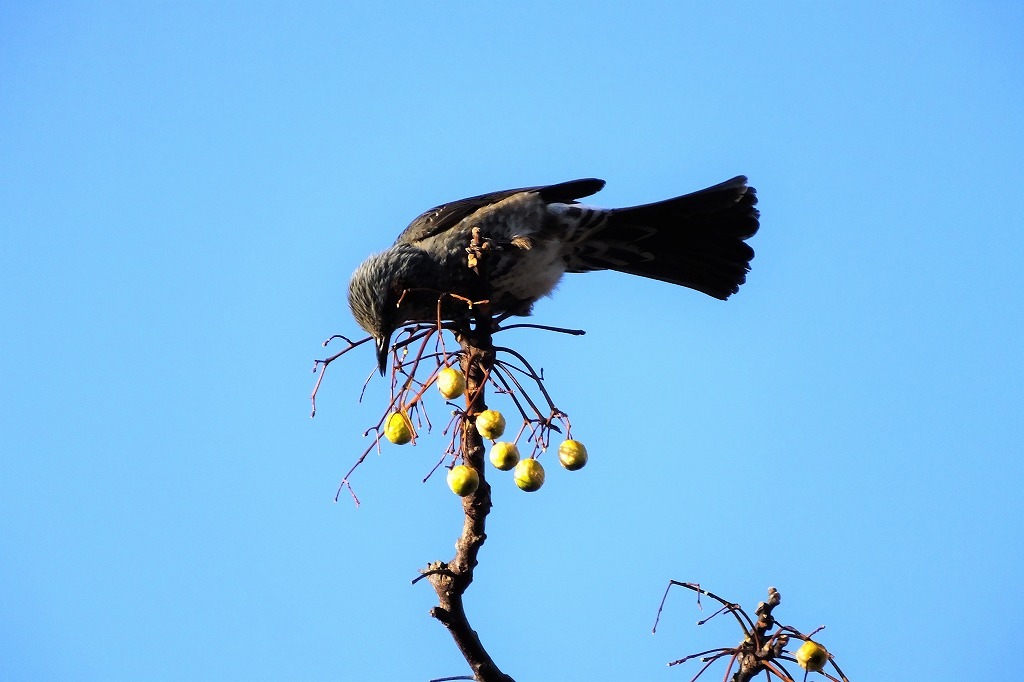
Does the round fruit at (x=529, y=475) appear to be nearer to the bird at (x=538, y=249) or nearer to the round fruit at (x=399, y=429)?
the round fruit at (x=399, y=429)

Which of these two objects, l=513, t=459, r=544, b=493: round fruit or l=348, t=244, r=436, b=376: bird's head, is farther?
l=348, t=244, r=436, b=376: bird's head

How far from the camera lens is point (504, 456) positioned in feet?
10.9

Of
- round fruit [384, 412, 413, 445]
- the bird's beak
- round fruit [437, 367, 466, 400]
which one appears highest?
the bird's beak

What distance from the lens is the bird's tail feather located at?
6.05 metres

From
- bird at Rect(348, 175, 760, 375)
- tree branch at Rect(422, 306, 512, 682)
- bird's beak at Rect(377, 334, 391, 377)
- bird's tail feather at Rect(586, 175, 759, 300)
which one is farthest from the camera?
bird's tail feather at Rect(586, 175, 759, 300)

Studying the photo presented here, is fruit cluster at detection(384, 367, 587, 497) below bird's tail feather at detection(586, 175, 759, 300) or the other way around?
below

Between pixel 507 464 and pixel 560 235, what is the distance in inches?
106

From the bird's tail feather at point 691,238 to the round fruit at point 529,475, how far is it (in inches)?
114

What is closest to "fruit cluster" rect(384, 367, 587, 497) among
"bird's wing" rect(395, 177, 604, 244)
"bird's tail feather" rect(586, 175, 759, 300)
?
"bird's wing" rect(395, 177, 604, 244)

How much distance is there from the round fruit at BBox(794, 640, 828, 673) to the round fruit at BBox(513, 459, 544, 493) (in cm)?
92

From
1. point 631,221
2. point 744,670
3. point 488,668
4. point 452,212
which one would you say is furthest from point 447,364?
point 631,221

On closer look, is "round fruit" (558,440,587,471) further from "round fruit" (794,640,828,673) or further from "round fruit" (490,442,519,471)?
"round fruit" (794,640,828,673)

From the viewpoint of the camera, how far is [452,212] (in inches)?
216

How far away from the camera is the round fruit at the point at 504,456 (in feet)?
10.9
